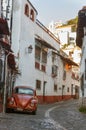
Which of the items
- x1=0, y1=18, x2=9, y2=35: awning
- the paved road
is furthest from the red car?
x1=0, y1=18, x2=9, y2=35: awning

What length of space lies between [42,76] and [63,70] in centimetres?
1248

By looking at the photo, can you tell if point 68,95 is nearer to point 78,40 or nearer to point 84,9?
point 78,40

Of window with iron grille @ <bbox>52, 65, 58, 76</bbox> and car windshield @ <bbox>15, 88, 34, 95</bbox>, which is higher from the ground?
window with iron grille @ <bbox>52, 65, 58, 76</bbox>

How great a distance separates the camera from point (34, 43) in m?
41.0

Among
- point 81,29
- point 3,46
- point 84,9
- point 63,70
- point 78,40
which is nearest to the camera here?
point 3,46

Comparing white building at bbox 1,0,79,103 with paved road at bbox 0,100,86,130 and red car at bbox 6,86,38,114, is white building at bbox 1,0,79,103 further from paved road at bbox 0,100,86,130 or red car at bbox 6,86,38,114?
paved road at bbox 0,100,86,130

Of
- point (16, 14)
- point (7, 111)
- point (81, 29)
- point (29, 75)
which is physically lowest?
point (7, 111)

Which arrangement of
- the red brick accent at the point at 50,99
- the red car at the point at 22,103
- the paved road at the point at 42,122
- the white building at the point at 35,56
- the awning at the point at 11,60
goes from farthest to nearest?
the red brick accent at the point at 50,99
the white building at the point at 35,56
the awning at the point at 11,60
the red car at the point at 22,103
the paved road at the point at 42,122

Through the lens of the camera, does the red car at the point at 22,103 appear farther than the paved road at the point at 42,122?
Yes

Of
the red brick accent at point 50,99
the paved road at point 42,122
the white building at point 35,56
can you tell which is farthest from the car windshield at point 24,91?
the red brick accent at point 50,99

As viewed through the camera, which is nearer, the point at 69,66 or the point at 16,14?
the point at 16,14

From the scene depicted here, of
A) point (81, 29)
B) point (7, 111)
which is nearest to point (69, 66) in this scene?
point (81, 29)

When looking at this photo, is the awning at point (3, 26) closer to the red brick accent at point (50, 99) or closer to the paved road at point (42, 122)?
the paved road at point (42, 122)

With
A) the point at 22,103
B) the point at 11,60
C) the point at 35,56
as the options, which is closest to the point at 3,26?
the point at 22,103
